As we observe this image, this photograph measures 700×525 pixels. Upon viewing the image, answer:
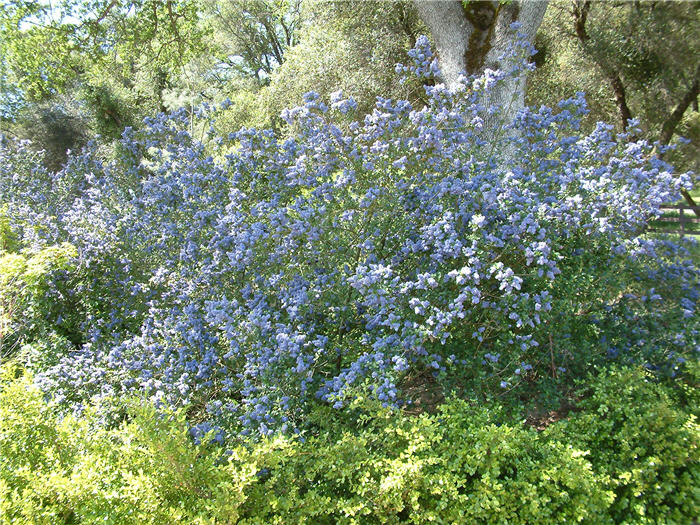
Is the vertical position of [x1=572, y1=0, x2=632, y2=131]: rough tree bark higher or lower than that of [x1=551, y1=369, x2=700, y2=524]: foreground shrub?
higher

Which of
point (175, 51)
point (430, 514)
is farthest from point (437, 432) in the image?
point (175, 51)

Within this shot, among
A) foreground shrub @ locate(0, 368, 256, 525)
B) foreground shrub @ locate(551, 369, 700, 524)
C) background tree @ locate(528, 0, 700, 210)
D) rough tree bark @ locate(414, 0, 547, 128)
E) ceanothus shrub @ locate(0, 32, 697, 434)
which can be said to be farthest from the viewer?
background tree @ locate(528, 0, 700, 210)

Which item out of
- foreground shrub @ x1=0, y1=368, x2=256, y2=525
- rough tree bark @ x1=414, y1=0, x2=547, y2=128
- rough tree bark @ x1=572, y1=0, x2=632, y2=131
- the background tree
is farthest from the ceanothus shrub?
rough tree bark @ x1=572, y1=0, x2=632, y2=131

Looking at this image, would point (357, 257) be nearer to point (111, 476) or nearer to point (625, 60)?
point (111, 476)

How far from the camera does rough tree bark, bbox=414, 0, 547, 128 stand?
20.2ft

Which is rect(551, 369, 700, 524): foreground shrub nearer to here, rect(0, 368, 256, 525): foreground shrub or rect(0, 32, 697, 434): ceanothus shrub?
rect(0, 32, 697, 434): ceanothus shrub

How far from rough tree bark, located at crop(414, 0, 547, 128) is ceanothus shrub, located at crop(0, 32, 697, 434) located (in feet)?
8.38

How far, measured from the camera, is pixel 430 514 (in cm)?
223

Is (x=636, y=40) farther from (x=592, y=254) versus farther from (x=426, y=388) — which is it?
(x=426, y=388)

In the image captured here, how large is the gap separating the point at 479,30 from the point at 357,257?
14.8 ft

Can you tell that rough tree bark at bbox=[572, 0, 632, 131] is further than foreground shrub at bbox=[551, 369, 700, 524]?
Yes

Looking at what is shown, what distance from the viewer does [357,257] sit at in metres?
3.49

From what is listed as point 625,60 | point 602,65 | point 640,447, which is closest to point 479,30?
point 640,447

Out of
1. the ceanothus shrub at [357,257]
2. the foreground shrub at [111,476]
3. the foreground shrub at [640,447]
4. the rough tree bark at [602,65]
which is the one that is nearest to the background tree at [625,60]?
the rough tree bark at [602,65]
